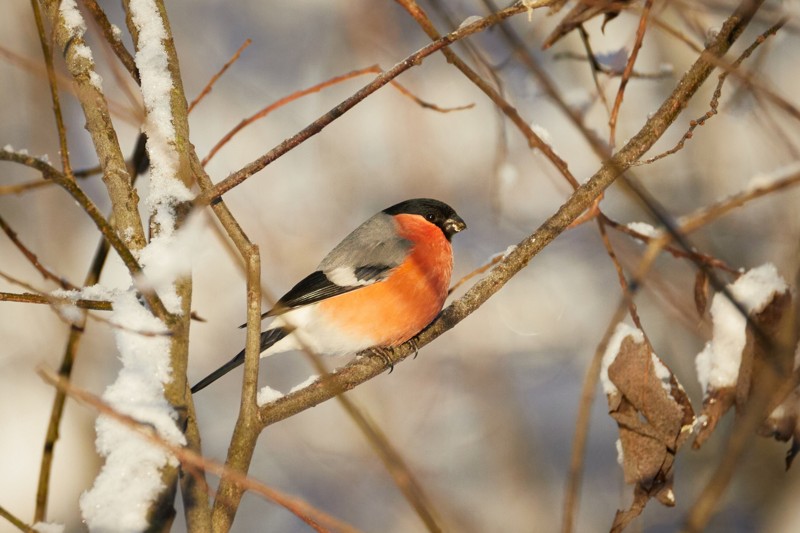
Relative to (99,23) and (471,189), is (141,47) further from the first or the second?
(471,189)

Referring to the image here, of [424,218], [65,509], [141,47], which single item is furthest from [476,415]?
[141,47]

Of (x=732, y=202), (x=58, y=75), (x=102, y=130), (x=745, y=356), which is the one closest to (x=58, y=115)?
(x=58, y=75)

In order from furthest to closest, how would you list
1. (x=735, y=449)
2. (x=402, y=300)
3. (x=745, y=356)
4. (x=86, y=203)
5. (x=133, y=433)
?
(x=402, y=300) → (x=745, y=356) → (x=133, y=433) → (x=86, y=203) → (x=735, y=449)

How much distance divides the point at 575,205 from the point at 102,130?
934 mm

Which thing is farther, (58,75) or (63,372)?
(63,372)

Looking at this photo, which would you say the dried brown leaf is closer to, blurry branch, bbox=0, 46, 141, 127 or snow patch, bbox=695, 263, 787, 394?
snow patch, bbox=695, 263, 787, 394

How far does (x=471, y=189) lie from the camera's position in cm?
509

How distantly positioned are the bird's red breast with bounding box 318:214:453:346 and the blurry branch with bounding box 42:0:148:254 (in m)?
1.34

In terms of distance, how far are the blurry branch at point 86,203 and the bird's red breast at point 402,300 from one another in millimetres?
1441

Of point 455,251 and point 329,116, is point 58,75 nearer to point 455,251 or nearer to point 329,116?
point 329,116

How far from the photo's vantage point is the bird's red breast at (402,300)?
261cm

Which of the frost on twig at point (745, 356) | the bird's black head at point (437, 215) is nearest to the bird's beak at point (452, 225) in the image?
the bird's black head at point (437, 215)

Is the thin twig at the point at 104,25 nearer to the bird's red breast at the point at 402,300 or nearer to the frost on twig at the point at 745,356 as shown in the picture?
the frost on twig at the point at 745,356

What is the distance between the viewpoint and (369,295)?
2768 millimetres
